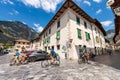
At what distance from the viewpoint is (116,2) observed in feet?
13.5

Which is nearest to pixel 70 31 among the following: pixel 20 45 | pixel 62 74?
pixel 62 74

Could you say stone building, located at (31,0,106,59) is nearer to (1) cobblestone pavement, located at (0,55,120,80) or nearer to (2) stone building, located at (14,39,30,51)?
(1) cobblestone pavement, located at (0,55,120,80)

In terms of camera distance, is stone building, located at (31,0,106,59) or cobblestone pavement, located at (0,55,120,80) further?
stone building, located at (31,0,106,59)

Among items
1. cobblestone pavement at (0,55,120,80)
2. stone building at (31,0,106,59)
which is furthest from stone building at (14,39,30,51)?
cobblestone pavement at (0,55,120,80)

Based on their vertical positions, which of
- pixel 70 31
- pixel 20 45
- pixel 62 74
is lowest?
pixel 62 74

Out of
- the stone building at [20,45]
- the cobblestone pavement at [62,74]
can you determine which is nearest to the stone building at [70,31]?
the cobblestone pavement at [62,74]

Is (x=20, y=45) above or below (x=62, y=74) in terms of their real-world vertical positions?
above

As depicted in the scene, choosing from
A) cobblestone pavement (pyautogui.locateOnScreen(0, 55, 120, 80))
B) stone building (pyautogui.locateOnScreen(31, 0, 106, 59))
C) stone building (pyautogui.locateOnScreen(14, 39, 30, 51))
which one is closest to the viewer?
cobblestone pavement (pyautogui.locateOnScreen(0, 55, 120, 80))

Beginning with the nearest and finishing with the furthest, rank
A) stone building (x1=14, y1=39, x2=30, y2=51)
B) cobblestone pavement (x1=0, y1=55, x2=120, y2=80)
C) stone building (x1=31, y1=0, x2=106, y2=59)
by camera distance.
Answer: cobblestone pavement (x1=0, y1=55, x2=120, y2=80) → stone building (x1=31, y1=0, x2=106, y2=59) → stone building (x1=14, y1=39, x2=30, y2=51)

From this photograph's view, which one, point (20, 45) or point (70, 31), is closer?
point (70, 31)

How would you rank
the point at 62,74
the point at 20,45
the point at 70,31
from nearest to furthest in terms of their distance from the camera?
1. the point at 62,74
2. the point at 70,31
3. the point at 20,45

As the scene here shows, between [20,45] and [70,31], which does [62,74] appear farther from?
[20,45]

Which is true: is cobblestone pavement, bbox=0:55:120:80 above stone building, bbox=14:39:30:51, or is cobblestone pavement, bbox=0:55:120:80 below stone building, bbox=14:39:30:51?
below

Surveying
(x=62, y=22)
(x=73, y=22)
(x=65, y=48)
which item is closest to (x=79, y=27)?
(x=73, y=22)
